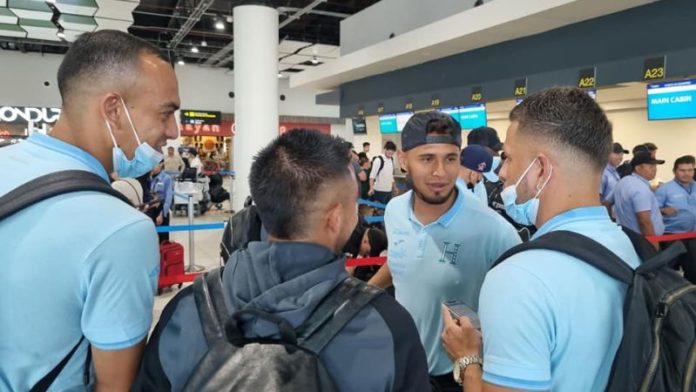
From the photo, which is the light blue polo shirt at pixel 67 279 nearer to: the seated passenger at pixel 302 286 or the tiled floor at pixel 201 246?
the seated passenger at pixel 302 286

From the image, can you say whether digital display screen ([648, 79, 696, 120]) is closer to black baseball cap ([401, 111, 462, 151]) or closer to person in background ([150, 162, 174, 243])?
black baseball cap ([401, 111, 462, 151])

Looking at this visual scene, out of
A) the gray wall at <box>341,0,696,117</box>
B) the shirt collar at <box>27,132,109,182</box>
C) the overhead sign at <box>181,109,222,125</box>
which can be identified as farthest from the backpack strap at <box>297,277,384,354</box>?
the overhead sign at <box>181,109,222,125</box>

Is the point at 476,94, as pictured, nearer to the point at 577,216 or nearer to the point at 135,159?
the point at 577,216

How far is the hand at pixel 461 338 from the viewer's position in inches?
54.9

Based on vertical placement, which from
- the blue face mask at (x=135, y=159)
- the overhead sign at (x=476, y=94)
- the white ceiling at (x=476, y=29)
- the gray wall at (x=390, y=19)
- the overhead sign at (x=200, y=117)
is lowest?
the blue face mask at (x=135, y=159)

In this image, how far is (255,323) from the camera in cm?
98

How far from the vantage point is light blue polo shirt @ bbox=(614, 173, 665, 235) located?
5281 millimetres

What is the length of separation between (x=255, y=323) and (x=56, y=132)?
822 millimetres

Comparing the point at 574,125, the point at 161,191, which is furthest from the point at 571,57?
the point at 574,125

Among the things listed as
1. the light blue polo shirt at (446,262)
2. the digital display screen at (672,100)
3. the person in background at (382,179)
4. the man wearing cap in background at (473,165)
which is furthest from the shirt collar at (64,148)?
the person in background at (382,179)

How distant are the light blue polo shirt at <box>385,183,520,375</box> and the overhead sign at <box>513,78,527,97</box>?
561 cm

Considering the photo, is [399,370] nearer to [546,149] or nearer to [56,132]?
[546,149]

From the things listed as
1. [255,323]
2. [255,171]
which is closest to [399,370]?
[255,323]

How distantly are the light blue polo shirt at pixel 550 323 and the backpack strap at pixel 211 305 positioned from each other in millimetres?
598
